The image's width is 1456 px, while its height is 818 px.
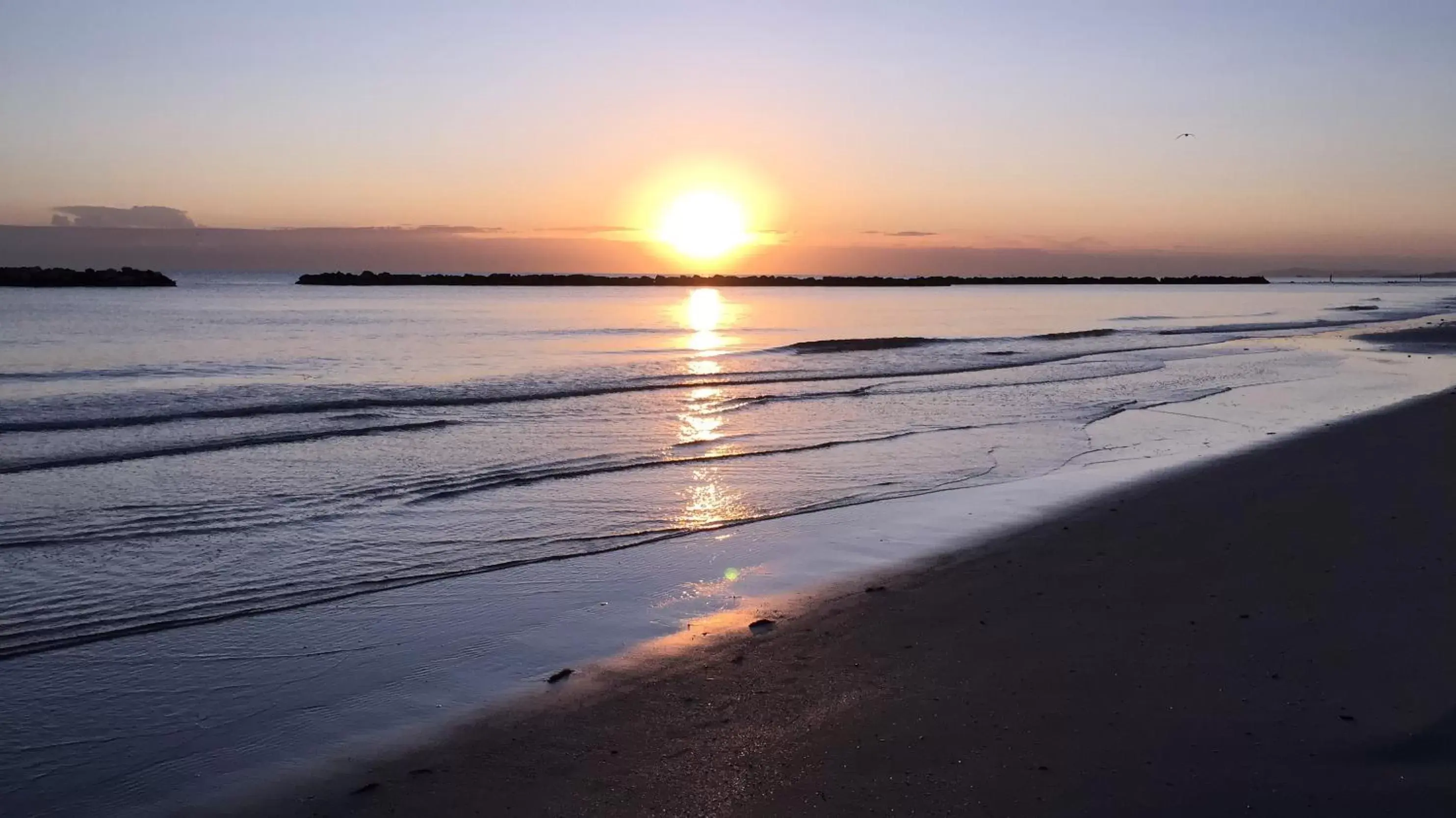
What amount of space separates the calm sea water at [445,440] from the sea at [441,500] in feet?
0.25

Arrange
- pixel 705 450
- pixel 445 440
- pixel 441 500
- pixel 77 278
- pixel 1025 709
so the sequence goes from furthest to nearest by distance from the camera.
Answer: pixel 77 278 → pixel 445 440 → pixel 705 450 → pixel 441 500 → pixel 1025 709

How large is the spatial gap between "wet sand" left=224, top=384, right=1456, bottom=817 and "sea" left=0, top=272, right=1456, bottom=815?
69cm

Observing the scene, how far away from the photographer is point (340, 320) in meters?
49.1

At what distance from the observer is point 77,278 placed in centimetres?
9662

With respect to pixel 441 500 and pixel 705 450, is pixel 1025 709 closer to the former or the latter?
pixel 441 500

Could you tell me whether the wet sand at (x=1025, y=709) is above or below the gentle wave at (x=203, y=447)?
above

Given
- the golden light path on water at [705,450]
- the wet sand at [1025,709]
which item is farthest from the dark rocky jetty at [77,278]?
the wet sand at [1025,709]

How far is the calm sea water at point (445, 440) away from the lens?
8.65m

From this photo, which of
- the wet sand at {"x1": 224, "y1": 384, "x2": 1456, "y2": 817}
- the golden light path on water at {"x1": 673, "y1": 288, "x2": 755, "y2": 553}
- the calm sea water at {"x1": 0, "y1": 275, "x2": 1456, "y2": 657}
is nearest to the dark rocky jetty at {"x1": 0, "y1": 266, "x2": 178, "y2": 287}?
the calm sea water at {"x1": 0, "y1": 275, "x2": 1456, "y2": 657}

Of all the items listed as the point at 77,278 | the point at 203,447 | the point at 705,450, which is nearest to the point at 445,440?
the point at 203,447

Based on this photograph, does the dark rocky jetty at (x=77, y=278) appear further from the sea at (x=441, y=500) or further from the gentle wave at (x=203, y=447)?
the gentle wave at (x=203, y=447)

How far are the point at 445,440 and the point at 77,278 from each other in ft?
335

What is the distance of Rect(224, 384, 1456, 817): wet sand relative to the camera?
14.3 ft

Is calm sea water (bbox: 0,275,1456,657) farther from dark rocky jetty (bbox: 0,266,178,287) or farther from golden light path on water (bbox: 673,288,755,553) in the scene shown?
dark rocky jetty (bbox: 0,266,178,287)
